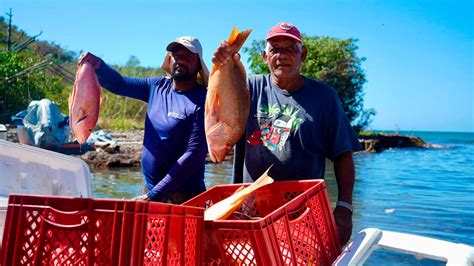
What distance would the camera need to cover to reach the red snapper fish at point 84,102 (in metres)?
3.02

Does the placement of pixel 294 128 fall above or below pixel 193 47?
below

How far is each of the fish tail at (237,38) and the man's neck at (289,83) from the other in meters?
0.40

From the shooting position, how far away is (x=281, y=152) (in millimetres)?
2873

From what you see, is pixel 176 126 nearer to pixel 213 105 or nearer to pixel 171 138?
pixel 171 138

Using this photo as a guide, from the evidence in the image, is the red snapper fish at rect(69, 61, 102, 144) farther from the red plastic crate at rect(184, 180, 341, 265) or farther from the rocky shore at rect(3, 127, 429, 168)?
the rocky shore at rect(3, 127, 429, 168)

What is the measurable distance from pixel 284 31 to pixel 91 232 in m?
1.58

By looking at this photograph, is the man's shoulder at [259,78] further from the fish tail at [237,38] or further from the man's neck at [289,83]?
the fish tail at [237,38]

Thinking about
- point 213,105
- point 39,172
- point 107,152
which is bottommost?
point 107,152

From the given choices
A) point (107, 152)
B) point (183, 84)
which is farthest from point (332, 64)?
point (183, 84)

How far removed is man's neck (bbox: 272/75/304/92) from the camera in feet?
9.70

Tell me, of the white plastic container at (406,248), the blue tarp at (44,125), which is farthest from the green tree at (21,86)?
the white plastic container at (406,248)

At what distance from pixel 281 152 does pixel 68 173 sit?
1453mm

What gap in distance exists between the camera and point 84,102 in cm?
303

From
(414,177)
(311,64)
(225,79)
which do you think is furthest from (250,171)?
(311,64)
